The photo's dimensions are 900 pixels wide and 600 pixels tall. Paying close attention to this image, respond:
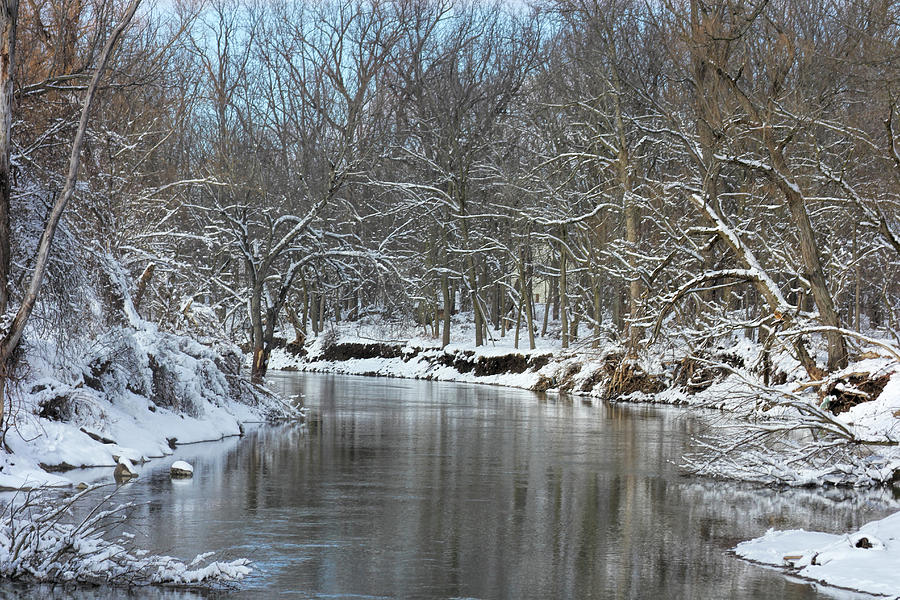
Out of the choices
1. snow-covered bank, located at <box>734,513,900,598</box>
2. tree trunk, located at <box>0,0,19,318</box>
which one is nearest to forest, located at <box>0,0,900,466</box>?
tree trunk, located at <box>0,0,19,318</box>

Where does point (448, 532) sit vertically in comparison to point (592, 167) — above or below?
below

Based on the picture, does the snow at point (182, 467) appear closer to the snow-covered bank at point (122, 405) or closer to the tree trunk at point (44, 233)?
the snow-covered bank at point (122, 405)

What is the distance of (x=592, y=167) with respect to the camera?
41875 mm

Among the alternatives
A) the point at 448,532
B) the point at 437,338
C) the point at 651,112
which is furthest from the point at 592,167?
the point at 448,532

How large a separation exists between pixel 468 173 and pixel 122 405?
31934mm

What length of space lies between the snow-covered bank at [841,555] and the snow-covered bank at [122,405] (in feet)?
29.2

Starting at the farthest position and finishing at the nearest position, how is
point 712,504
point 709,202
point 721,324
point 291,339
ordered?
point 291,339
point 709,202
point 721,324
point 712,504

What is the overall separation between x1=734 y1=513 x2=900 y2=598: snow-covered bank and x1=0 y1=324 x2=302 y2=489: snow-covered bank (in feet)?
29.2

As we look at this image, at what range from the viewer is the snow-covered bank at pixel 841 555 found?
9523 mm

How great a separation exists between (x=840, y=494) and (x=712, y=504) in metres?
2.45

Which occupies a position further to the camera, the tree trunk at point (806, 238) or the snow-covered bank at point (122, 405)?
the tree trunk at point (806, 238)

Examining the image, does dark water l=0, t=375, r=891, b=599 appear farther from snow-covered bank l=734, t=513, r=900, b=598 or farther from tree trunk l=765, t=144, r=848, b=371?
tree trunk l=765, t=144, r=848, b=371

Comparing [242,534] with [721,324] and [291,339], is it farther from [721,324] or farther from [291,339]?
[291,339]

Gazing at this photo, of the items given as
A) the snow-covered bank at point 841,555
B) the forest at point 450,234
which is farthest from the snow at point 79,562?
the snow-covered bank at point 841,555
